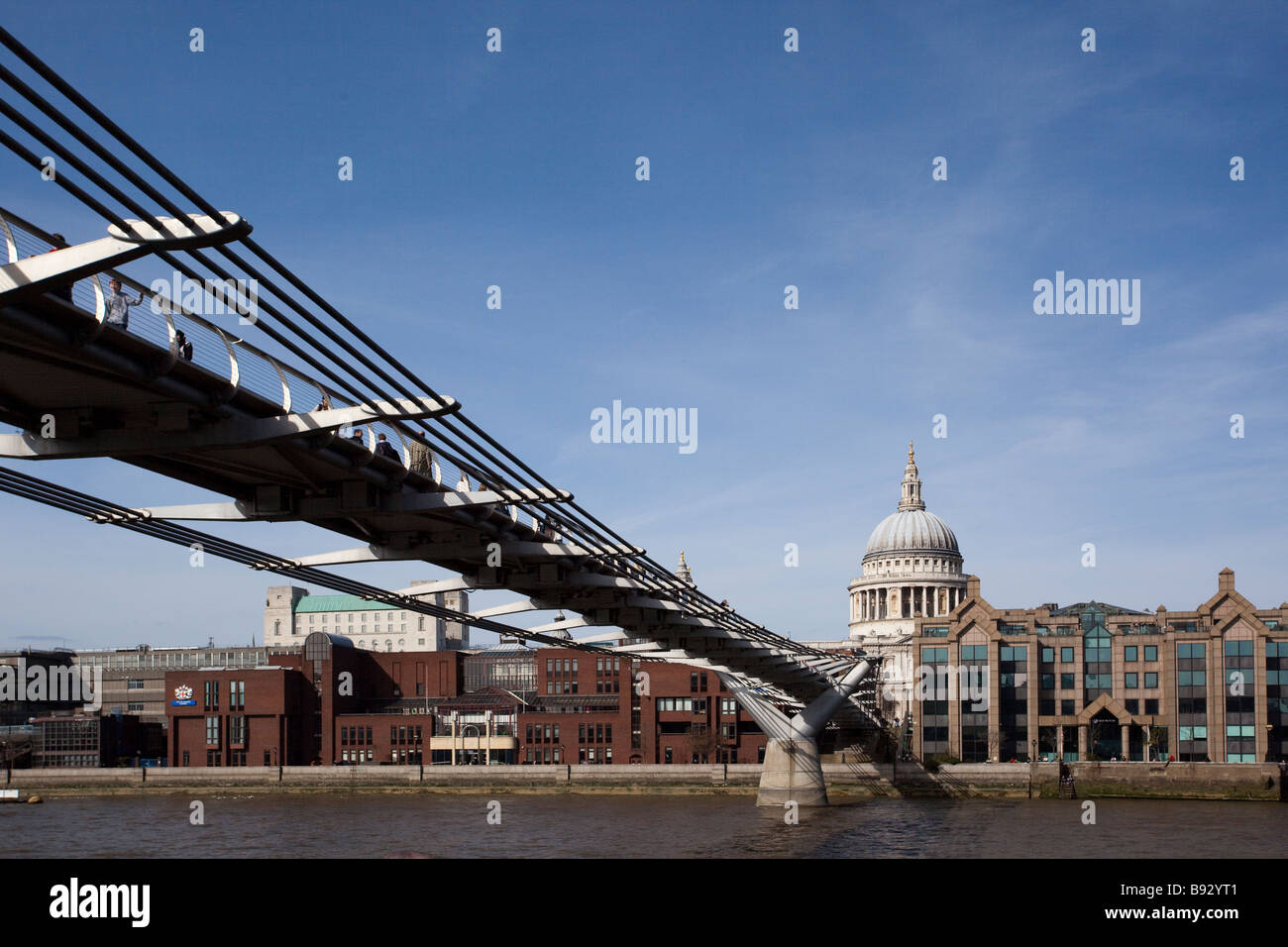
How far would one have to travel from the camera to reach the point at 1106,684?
3093 inches

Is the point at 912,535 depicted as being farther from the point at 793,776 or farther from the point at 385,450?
the point at 385,450

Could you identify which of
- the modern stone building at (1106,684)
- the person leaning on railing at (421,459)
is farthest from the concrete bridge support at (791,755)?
the person leaning on railing at (421,459)

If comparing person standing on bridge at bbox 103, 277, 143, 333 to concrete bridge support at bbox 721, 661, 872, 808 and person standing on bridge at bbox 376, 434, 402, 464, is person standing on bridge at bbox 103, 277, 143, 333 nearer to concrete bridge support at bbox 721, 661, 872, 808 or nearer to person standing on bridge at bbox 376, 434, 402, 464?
person standing on bridge at bbox 376, 434, 402, 464

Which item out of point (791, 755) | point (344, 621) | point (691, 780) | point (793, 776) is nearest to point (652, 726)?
point (691, 780)

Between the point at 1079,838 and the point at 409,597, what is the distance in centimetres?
2603

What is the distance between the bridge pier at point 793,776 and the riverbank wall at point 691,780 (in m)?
7.54

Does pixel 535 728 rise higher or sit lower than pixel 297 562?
lower

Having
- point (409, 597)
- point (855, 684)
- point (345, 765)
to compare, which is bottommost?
point (345, 765)

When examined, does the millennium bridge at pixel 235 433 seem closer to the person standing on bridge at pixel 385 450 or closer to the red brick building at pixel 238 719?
the person standing on bridge at pixel 385 450

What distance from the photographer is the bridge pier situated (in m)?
60.0

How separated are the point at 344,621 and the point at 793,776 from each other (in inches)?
→ 4618
